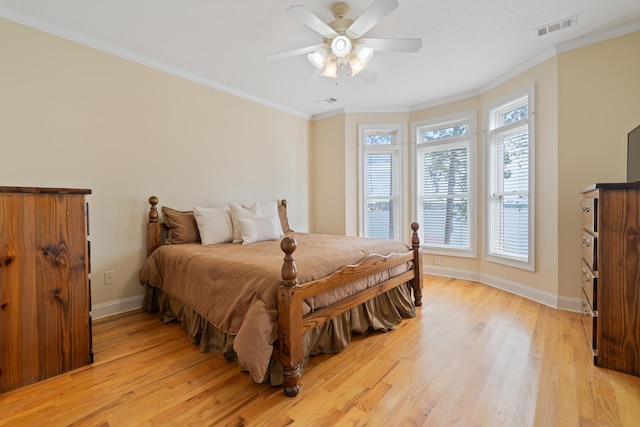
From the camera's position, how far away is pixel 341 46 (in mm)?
2119

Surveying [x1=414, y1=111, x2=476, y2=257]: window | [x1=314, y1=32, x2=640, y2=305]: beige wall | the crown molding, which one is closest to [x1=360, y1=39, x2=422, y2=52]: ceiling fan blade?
[x1=314, y1=32, x2=640, y2=305]: beige wall

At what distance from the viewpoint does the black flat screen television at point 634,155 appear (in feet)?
6.75

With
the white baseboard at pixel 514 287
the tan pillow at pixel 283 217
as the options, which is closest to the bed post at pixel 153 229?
the tan pillow at pixel 283 217

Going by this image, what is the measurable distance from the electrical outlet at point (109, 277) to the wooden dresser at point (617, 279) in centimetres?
386

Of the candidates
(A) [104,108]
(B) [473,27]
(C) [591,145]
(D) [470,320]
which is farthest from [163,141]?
(C) [591,145]

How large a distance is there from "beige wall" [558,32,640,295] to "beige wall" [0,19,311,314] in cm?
353

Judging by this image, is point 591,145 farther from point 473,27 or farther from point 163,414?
point 163,414

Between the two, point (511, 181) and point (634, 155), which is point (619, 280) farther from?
point (511, 181)

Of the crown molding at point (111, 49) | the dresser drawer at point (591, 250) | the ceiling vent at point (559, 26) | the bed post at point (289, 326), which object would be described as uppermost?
the ceiling vent at point (559, 26)

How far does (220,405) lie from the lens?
59.1 inches

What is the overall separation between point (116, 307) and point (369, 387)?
2506 millimetres

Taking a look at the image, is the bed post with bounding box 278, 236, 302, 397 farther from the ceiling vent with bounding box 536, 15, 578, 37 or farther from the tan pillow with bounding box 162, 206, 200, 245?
the ceiling vent with bounding box 536, 15, 578, 37

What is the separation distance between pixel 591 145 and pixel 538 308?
1.63 m

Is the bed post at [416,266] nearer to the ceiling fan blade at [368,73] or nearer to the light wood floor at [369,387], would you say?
the light wood floor at [369,387]
